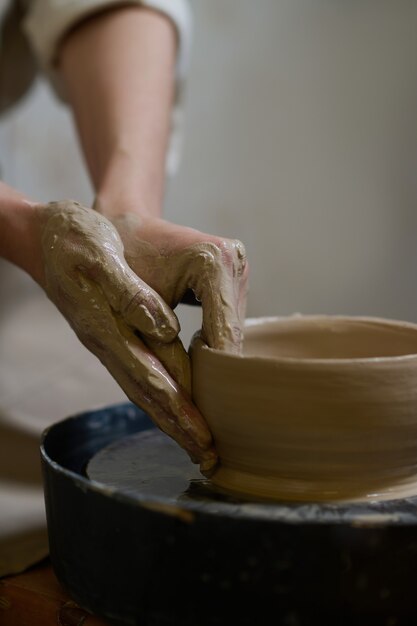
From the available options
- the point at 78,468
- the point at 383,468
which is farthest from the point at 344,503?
the point at 78,468

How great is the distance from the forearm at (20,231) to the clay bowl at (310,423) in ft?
0.76

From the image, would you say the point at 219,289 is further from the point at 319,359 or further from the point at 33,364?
the point at 33,364

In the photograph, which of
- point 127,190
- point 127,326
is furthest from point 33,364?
point 127,326

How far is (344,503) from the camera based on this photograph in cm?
76

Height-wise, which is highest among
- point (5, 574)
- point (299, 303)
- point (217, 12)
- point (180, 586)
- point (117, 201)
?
point (217, 12)

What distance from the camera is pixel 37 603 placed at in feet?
2.67

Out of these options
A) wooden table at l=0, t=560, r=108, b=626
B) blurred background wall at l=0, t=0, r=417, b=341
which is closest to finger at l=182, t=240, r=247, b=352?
wooden table at l=0, t=560, r=108, b=626

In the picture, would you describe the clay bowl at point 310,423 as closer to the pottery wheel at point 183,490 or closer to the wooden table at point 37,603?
the pottery wheel at point 183,490

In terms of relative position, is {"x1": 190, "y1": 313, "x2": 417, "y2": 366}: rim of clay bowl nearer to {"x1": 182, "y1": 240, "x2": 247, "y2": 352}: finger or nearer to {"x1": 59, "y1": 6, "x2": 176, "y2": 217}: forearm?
{"x1": 182, "y1": 240, "x2": 247, "y2": 352}: finger

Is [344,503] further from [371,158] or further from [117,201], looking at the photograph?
[371,158]

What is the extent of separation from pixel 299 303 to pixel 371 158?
0.48 meters

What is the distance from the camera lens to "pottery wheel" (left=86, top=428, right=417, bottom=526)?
67 centimetres

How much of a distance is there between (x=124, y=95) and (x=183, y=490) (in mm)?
799

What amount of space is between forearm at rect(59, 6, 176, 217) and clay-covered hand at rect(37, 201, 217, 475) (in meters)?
0.29
